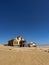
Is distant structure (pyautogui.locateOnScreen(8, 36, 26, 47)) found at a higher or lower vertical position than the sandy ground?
higher

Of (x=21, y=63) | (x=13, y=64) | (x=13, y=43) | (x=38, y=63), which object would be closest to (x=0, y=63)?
(x=13, y=64)

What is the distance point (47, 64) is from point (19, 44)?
33183 mm

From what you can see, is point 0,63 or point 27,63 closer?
point 0,63

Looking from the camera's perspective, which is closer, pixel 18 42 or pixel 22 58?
pixel 22 58

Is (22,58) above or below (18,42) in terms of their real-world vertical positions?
below

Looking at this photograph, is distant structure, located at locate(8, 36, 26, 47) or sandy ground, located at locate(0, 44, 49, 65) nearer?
sandy ground, located at locate(0, 44, 49, 65)

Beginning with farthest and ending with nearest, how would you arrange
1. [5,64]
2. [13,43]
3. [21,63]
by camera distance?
[13,43] < [21,63] < [5,64]

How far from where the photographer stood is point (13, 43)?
148 ft

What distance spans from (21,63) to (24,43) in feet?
113

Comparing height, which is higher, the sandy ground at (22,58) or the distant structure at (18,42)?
the distant structure at (18,42)

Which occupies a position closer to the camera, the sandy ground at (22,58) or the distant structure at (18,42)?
the sandy ground at (22,58)

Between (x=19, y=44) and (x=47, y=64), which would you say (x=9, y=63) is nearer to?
(x=47, y=64)

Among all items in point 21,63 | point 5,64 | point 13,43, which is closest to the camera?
point 5,64

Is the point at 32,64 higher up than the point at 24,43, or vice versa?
the point at 24,43
